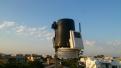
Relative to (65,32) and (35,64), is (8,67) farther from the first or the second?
(65,32)

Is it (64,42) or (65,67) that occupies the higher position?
(64,42)

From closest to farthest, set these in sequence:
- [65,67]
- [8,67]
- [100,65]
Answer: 1. [100,65]
2. [8,67]
3. [65,67]

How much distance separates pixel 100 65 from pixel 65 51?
8277 millimetres

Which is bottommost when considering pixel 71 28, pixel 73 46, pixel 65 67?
pixel 65 67

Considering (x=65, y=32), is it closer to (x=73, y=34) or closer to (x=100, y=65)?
(x=73, y=34)

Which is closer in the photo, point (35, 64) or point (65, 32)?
point (65, 32)

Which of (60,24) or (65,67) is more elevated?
(60,24)

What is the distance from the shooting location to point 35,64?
80188 millimetres

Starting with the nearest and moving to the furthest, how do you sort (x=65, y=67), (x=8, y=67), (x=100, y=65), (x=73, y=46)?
(x=73, y=46)
(x=100, y=65)
(x=8, y=67)
(x=65, y=67)

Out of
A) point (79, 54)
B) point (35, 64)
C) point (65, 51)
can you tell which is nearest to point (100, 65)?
point (79, 54)

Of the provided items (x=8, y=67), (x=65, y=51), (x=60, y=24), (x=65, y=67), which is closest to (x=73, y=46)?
(x=65, y=51)

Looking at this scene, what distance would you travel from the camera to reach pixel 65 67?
255ft

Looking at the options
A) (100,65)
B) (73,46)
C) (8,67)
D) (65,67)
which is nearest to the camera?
(73,46)

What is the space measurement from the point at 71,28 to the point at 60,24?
249 centimetres
